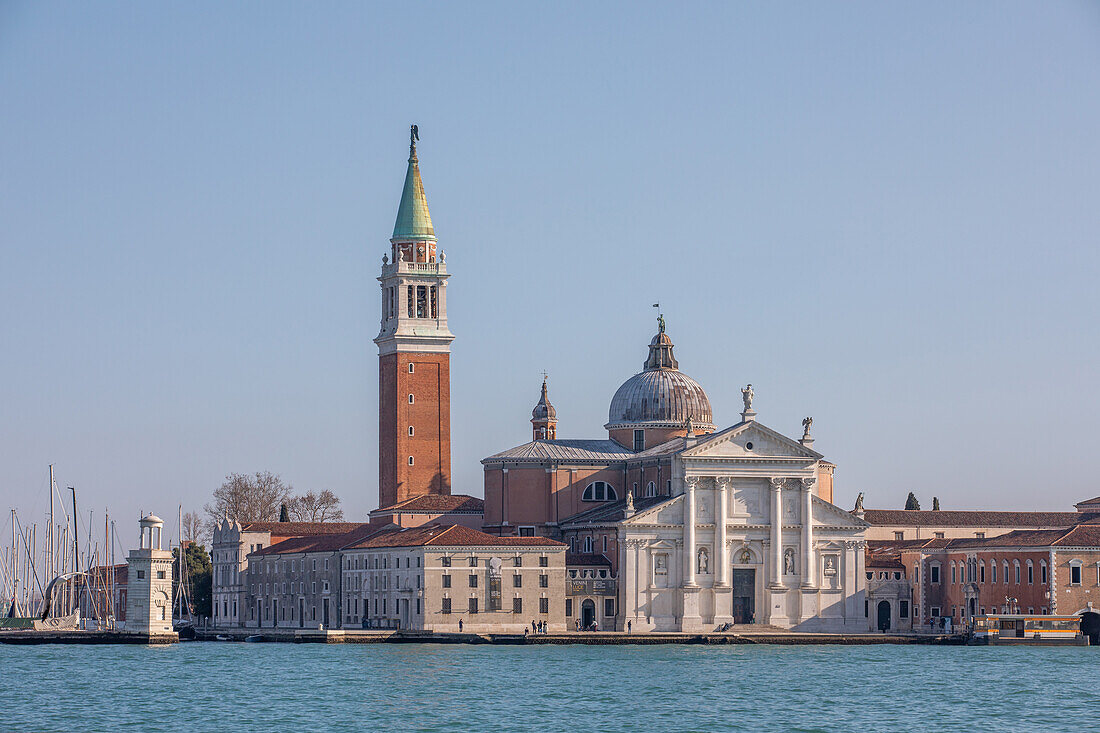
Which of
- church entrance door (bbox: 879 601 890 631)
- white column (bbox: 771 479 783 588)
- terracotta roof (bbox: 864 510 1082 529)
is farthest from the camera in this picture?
terracotta roof (bbox: 864 510 1082 529)

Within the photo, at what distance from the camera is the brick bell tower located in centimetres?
8625

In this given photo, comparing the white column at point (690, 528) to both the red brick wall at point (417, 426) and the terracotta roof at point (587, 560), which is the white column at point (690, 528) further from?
the red brick wall at point (417, 426)

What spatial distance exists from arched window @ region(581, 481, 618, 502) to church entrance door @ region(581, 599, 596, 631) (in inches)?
272

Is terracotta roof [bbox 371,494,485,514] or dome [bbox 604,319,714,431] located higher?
dome [bbox 604,319,714,431]

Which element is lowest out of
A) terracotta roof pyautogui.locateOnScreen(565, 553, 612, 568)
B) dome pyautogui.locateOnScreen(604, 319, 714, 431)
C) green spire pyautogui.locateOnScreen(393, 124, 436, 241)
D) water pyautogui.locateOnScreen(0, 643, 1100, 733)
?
water pyautogui.locateOnScreen(0, 643, 1100, 733)

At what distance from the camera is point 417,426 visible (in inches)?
3398

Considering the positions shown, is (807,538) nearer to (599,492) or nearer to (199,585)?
(599,492)

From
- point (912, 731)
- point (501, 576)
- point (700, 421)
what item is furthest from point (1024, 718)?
point (700, 421)

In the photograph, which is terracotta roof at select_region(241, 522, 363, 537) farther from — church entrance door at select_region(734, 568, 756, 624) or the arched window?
church entrance door at select_region(734, 568, 756, 624)

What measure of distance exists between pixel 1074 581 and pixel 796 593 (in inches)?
378

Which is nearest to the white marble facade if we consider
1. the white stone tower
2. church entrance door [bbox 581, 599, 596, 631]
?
church entrance door [bbox 581, 599, 596, 631]

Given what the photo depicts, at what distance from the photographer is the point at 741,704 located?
169ft

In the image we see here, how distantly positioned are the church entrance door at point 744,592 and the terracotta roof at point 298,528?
1961 cm

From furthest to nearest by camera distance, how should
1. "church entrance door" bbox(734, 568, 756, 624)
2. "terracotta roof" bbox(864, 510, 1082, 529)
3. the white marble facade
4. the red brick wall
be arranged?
"terracotta roof" bbox(864, 510, 1082, 529)
the red brick wall
"church entrance door" bbox(734, 568, 756, 624)
the white marble facade
